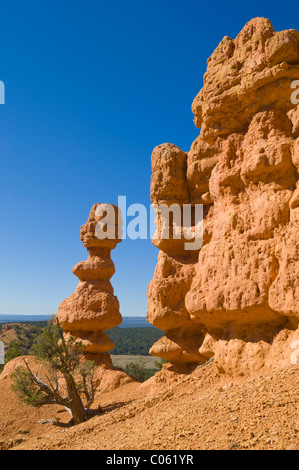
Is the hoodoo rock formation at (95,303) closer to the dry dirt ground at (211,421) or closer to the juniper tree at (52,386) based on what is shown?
the juniper tree at (52,386)

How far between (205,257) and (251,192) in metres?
2.29

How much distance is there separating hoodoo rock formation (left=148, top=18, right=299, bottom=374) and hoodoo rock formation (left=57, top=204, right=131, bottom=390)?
385 inches

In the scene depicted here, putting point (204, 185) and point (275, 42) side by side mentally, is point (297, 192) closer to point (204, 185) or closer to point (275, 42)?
point (275, 42)

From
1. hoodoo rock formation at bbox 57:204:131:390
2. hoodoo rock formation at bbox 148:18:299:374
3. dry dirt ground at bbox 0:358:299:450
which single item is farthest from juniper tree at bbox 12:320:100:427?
hoodoo rock formation at bbox 148:18:299:374

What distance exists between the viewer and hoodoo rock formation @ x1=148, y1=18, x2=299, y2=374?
877 centimetres

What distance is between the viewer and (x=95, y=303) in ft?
68.5

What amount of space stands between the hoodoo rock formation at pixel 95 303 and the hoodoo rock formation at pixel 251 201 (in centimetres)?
977

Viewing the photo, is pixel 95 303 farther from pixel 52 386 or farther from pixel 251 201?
pixel 251 201

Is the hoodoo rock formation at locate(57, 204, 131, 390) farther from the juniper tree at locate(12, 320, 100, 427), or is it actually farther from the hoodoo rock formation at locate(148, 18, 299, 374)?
the hoodoo rock formation at locate(148, 18, 299, 374)
